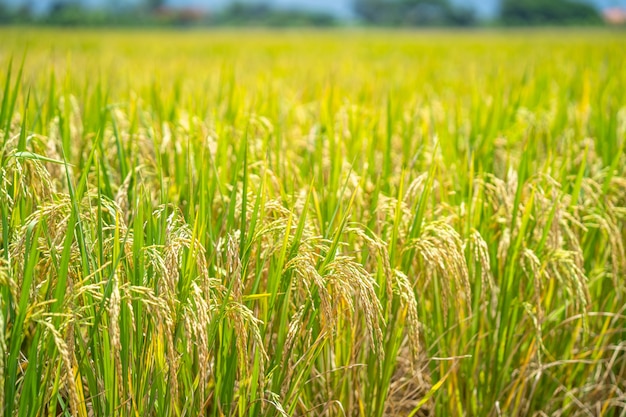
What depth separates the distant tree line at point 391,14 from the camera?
70.0 m

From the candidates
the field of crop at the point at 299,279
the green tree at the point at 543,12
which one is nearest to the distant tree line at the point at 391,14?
the green tree at the point at 543,12

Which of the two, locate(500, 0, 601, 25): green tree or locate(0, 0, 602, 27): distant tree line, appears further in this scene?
locate(500, 0, 601, 25): green tree

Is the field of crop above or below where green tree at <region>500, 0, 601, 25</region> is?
below

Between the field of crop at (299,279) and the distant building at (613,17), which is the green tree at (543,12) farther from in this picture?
the field of crop at (299,279)

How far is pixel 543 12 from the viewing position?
76875 mm

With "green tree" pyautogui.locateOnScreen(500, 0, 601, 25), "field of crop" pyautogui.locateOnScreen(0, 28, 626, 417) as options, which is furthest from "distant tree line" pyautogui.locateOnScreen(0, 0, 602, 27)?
"field of crop" pyautogui.locateOnScreen(0, 28, 626, 417)

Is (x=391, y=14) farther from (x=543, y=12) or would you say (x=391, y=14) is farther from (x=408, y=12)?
(x=543, y=12)

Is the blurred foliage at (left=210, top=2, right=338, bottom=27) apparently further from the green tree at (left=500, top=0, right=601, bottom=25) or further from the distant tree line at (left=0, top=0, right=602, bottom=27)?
the green tree at (left=500, top=0, right=601, bottom=25)

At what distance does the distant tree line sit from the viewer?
7000 centimetres

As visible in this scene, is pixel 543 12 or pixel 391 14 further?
pixel 391 14

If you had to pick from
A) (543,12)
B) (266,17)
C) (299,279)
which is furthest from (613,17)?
(299,279)

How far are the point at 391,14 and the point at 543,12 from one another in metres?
18.0

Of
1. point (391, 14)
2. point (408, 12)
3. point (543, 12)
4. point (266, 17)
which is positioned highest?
point (543, 12)

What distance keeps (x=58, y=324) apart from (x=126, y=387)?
7.2 inches
